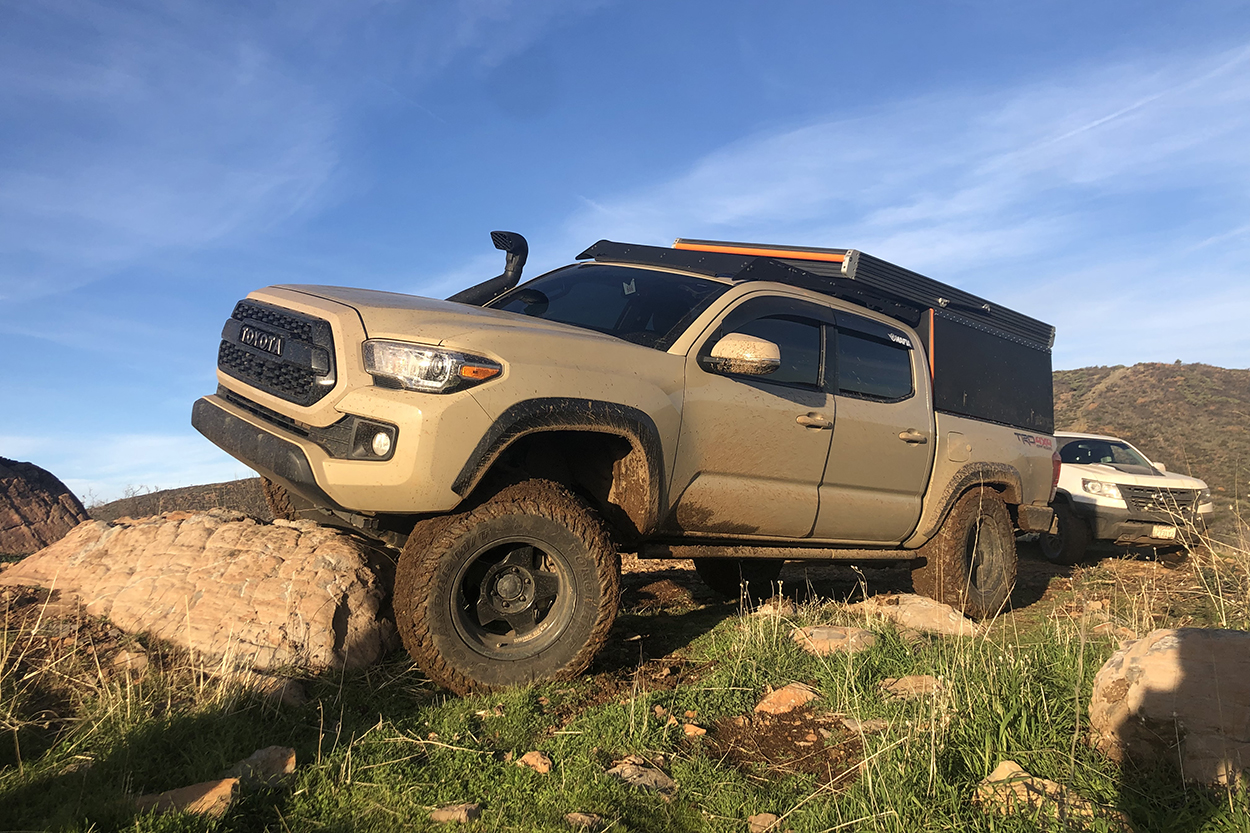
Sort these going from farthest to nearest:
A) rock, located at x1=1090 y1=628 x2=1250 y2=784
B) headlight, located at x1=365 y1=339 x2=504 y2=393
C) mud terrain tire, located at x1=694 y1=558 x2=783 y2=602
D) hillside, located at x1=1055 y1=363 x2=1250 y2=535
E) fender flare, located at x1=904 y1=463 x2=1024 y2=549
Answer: hillside, located at x1=1055 y1=363 x2=1250 y2=535
mud terrain tire, located at x1=694 y1=558 x2=783 y2=602
fender flare, located at x1=904 y1=463 x2=1024 y2=549
headlight, located at x1=365 y1=339 x2=504 y2=393
rock, located at x1=1090 y1=628 x2=1250 y2=784

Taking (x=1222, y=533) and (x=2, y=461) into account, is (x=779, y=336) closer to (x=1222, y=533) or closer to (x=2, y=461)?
(x=2, y=461)

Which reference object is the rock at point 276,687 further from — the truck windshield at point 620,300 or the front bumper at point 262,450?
the truck windshield at point 620,300

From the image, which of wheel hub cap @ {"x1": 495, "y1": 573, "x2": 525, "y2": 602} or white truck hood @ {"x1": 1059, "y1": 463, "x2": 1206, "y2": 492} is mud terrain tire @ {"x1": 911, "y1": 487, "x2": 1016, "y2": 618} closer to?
wheel hub cap @ {"x1": 495, "y1": 573, "x2": 525, "y2": 602}

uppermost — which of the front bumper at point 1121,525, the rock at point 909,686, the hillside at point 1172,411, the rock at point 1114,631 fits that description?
the hillside at point 1172,411

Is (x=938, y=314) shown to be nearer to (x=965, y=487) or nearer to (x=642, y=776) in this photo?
(x=965, y=487)

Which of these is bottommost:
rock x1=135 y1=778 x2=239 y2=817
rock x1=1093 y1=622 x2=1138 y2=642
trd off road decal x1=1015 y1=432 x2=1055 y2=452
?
rock x1=135 y1=778 x2=239 y2=817

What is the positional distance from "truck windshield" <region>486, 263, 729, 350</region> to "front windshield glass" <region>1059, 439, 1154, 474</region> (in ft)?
28.2

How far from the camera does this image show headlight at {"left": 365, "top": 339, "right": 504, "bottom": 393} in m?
3.27

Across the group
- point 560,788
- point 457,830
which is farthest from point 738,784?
point 457,830

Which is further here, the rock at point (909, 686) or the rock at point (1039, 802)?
the rock at point (909, 686)

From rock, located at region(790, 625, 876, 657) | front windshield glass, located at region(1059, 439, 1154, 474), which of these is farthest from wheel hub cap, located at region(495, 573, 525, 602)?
front windshield glass, located at region(1059, 439, 1154, 474)

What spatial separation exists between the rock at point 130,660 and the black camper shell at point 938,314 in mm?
3359

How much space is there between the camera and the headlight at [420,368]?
327 centimetres

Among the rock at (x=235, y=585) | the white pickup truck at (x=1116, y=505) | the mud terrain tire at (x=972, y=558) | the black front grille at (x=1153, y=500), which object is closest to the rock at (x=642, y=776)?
the rock at (x=235, y=585)
